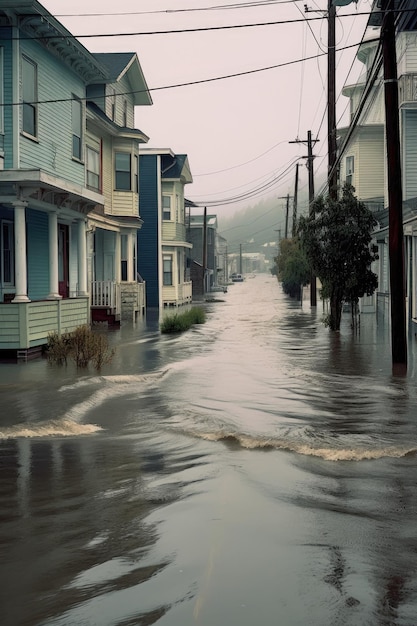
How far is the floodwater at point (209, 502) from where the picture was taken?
179 inches

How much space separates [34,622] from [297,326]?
2486 centimetres

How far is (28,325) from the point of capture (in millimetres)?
18203

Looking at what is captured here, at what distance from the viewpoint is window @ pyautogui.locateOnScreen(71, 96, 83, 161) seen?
23672 millimetres

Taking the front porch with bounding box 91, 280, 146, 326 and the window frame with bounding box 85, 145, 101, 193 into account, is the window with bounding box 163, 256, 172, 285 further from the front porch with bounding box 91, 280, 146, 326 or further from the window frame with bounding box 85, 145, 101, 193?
the window frame with bounding box 85, 145, 101, 193

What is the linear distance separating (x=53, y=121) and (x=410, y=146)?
1565cm

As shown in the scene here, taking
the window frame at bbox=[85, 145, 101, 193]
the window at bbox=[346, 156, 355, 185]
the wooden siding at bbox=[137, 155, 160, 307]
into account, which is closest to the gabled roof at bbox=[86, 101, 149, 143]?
the window frame at bbox=[85, 145, 101, 193]

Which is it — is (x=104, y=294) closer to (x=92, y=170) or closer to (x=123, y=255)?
(x=92, y=170)

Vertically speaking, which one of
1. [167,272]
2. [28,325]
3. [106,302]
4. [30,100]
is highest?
[30,100]

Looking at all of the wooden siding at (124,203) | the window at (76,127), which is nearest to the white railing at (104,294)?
the wooden siding at (124,203)

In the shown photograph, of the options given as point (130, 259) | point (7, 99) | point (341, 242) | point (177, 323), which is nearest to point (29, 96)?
point (7, 99)

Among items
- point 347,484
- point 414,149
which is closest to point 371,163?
point 414,149

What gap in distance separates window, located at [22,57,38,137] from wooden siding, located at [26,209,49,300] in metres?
2.90

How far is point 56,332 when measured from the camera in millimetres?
20281

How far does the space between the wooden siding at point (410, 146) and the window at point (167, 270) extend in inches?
729
